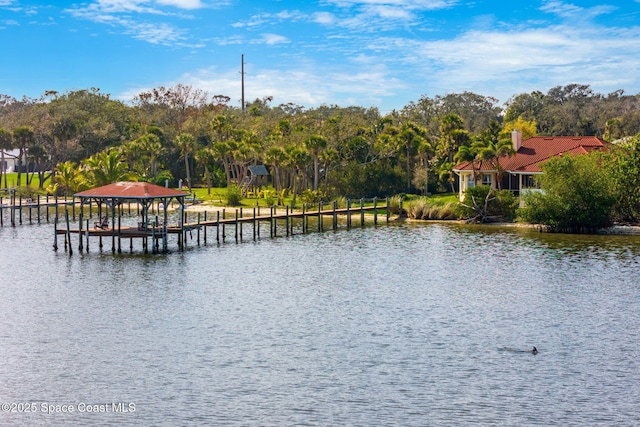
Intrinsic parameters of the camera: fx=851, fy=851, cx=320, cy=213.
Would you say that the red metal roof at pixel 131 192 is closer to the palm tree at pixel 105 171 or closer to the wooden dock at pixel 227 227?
the wooden dock at pixel 227 227

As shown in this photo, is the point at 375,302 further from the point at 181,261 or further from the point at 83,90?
the point at 83,90

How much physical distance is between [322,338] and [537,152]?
48.5 meters

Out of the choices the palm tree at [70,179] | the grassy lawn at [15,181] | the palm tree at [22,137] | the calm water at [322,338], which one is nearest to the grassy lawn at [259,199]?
the palm tree at [70,179]

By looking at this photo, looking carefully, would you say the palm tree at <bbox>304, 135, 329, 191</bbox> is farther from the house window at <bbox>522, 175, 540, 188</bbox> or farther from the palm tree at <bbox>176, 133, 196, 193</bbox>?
the palm tree at <bbox>176, 133, 196, 193</bbox>

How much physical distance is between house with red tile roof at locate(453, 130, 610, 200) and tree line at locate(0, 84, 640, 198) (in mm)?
1696

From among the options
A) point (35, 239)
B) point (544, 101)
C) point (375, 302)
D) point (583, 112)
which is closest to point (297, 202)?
point (35, 239)

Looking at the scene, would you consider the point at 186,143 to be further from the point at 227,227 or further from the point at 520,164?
the point at 520,164

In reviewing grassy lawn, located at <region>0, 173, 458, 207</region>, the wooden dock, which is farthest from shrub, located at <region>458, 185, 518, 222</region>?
the wooden dock

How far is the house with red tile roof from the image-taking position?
7162 cm

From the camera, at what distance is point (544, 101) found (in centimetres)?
14900

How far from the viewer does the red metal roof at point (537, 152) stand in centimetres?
7156

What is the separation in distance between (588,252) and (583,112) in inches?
3503

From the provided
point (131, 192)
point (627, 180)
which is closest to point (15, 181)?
point (131, 192)

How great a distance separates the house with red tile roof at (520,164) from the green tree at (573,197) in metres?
6.64
